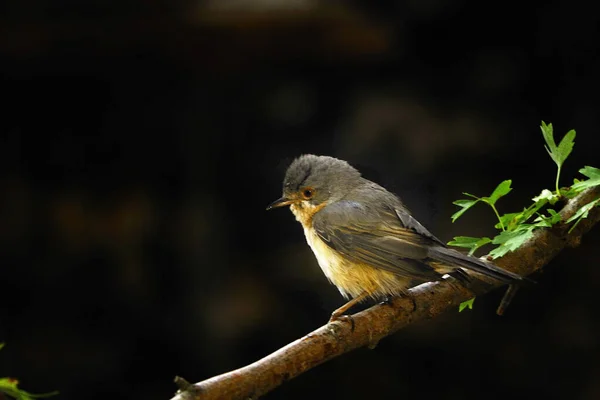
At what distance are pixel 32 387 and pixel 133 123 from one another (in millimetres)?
1037

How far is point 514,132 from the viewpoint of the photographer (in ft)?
9.05

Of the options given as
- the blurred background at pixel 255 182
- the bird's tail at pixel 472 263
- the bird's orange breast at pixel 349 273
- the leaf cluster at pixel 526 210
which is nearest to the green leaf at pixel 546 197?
the leaf cluster at pixel 526 210

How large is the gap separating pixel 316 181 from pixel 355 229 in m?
0.16

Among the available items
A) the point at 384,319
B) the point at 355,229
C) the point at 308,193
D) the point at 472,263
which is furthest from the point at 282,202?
the point at 472,263

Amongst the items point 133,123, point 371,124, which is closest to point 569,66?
point 371,124

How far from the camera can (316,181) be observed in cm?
182

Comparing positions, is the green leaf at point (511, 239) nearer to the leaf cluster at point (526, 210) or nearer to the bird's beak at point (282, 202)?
the leaf cluster at point (526, 210)

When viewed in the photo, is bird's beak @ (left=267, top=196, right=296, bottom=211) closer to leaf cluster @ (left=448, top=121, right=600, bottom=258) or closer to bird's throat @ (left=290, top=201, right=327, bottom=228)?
bird's throat @ (left=290, top=201, right=327, bottom=228)

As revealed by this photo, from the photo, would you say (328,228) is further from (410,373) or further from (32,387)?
(32,387)

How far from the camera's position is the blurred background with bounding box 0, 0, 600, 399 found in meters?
2.69

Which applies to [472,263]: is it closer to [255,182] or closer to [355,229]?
[355,229]

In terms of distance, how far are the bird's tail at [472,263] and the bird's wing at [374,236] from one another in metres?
0.04

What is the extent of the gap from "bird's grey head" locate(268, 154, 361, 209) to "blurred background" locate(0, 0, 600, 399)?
703 millimetres

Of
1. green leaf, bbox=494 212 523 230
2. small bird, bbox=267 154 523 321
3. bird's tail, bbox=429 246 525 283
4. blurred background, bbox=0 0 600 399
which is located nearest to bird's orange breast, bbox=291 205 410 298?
small bird, bbox=267 154 523 321
